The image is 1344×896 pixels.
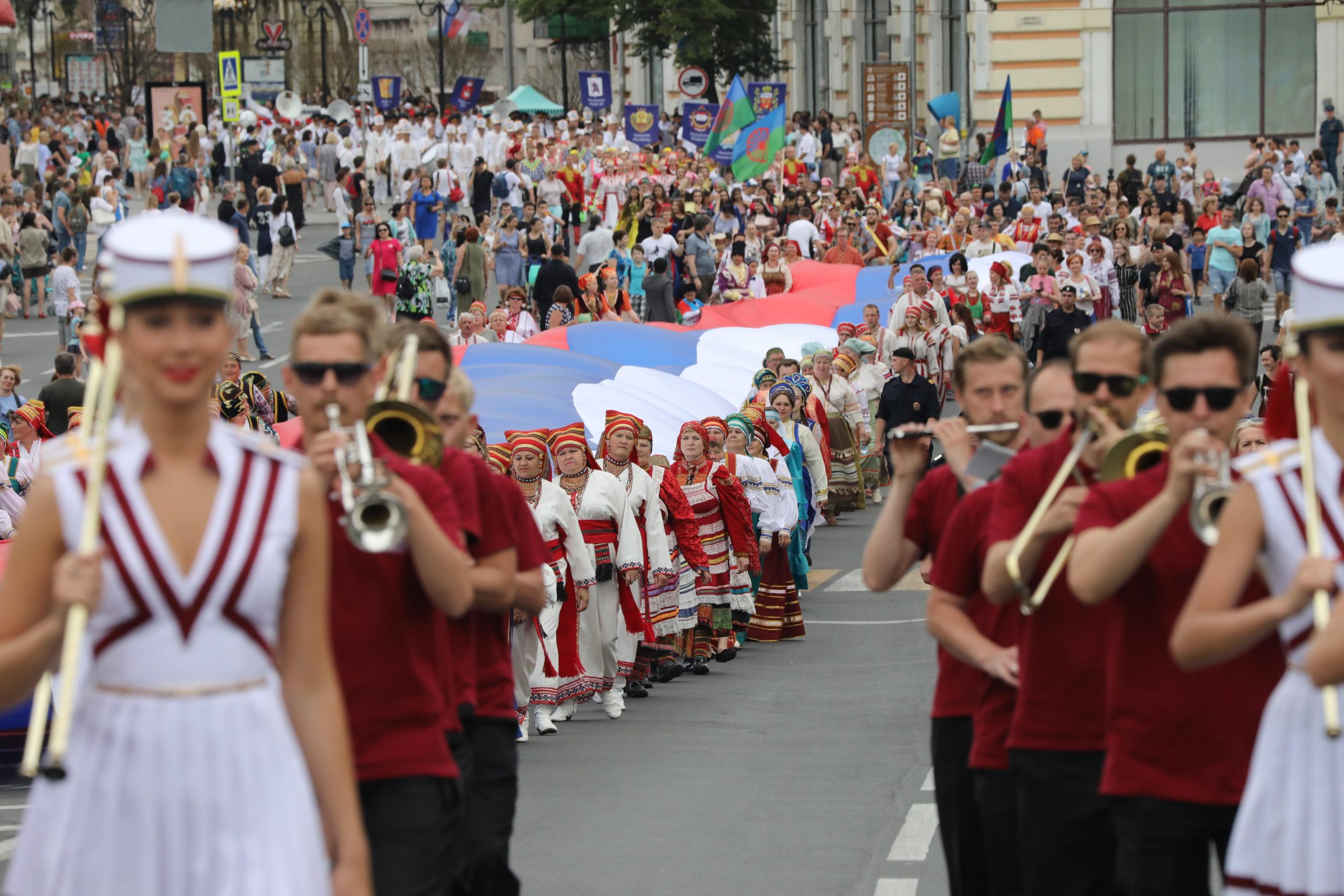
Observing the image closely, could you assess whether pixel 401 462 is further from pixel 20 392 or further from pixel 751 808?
pixel 20 392

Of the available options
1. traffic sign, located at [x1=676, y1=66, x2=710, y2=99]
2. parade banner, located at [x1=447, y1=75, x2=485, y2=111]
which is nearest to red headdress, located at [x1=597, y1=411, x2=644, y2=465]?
traffic sign, located at [x1=676, y1=66, x2=710, y2=99]

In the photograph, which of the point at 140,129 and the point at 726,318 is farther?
the point at 140,129

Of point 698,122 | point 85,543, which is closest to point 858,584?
point 85,543

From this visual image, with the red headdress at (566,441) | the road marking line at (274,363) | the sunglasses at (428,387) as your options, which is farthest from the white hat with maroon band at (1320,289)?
the road marking line at (274,363)

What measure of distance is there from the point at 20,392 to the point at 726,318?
8377 millimetres

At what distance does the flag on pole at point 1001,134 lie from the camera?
37438 mm

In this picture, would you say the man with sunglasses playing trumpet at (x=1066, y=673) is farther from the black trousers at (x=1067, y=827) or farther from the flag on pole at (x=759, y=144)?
the flag on pole at (x=759, y=144)

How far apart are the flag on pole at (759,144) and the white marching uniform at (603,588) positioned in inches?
966

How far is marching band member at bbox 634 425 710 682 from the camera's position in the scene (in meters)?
14.1

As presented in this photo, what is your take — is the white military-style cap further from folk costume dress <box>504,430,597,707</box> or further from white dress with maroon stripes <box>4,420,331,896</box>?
folk costume dress <box>504,430,597,707</box>

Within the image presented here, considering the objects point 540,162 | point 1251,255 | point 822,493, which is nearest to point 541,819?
point 822,493

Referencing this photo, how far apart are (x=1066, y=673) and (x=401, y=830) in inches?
63.4

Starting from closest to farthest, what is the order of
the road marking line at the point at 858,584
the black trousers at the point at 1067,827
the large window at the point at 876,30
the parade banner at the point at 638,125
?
the black trousers at the point at 1067,827 < the road marking line at the point at 858,584 < the parade banner at the point at 638,125 < the large window at the point at 876,30

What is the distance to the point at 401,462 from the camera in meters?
5.04
